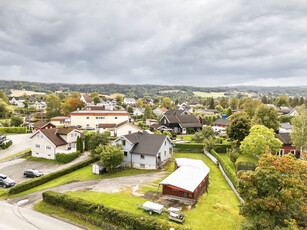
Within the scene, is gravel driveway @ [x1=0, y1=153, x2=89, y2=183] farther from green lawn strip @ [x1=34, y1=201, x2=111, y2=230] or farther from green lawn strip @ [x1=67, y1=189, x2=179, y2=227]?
green lawn strip @ [x1=67, y1=189, x2=179, y2=227]

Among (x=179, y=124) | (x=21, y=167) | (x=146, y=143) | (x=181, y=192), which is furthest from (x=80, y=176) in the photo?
(x=179, y=124)

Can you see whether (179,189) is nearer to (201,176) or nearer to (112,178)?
(201,176)

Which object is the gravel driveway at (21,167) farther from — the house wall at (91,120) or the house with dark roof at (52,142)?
the house wall at (91,120)

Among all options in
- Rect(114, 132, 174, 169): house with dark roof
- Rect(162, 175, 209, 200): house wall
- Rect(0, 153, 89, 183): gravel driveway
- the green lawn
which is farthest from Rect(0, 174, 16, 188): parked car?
Rect(162, 175, 209, 200): house wall

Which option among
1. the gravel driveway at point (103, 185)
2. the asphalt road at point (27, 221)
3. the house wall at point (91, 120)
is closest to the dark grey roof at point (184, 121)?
the house wall at point (91, 120)

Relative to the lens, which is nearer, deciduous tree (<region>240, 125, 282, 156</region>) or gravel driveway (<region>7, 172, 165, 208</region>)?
gravel driveway (<region>7, 172, 165, 208</region>)
